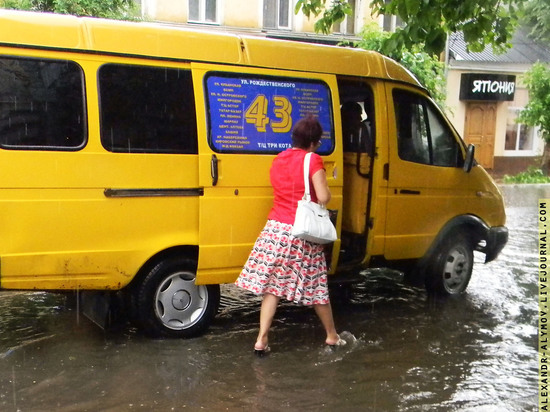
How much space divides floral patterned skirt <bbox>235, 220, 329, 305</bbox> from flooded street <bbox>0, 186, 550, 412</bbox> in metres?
0.53

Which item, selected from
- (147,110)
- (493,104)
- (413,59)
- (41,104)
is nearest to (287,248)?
(147,110)

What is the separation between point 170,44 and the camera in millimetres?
5148

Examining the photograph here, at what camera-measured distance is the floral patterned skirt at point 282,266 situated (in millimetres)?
5141

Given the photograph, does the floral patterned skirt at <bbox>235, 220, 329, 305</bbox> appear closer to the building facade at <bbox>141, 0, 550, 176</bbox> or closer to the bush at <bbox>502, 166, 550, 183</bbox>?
the building facade at <bbox>141, 0, 550, 176</bbox>

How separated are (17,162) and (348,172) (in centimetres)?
308

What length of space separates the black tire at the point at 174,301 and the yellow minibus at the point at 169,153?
11 mm

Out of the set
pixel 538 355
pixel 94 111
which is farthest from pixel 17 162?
pixel 538 355

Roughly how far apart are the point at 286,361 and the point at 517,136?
811 inches

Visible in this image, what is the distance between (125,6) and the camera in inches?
490

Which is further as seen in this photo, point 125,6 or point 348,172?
point 125,6

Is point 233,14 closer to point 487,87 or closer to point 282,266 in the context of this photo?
point 487,87

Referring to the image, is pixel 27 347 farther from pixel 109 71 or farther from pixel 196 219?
pixel 109 71

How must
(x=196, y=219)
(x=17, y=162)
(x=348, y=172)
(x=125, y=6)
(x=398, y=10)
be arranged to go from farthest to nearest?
(x=125, y=6), (x=348, y=172), (x=398, y=10), (x=196, y=219), (x=17, y=162)

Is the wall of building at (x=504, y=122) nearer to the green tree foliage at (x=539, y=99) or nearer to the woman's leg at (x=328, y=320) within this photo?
the green tree foliage at (x=539, y=99)
